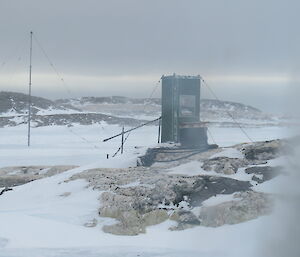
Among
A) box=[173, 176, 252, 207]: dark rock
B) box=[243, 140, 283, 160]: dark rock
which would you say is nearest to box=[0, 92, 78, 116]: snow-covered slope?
box=[243, 140, 283, 160]: dark rock

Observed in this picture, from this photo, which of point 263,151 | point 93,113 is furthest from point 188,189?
point 93,113

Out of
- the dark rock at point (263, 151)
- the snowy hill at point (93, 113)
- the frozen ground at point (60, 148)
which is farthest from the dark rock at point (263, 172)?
the snowy hill at point (93, 113)

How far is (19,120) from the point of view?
212 feet

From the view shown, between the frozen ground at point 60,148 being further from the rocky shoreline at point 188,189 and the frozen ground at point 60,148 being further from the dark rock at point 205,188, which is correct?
the dark rock at point 205,188

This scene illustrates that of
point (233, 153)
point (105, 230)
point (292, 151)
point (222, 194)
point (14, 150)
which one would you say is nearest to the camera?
point (292, 151)

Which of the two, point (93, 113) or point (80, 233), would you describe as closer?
point (80, 233)

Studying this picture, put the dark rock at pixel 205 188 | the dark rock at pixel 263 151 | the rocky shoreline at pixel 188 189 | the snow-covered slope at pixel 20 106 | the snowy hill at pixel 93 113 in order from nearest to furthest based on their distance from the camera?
the rocky shoreline at pixel 188 189 < the dark rock at pixel 205 188 < the dark rock at pixel 263 151 < the snowy hill at pixel 93 113 < the snow-covered slope at pixel 20 106

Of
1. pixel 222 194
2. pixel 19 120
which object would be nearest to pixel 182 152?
pixel 222 194

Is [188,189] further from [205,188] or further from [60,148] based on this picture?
[60,148]

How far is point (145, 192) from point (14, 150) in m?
19.9

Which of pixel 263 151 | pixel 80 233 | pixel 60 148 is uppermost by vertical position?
pixel 263 151

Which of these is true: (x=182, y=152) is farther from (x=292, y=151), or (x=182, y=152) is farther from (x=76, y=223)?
(x=292, y=151)

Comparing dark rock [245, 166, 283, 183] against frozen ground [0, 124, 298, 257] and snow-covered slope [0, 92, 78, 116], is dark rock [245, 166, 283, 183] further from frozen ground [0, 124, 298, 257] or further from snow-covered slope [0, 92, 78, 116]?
snow-covered slope [0, 92, 78, 116]

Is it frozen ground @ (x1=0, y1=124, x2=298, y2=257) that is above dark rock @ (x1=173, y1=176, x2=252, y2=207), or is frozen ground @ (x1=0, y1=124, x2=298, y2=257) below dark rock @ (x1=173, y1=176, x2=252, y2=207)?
below
